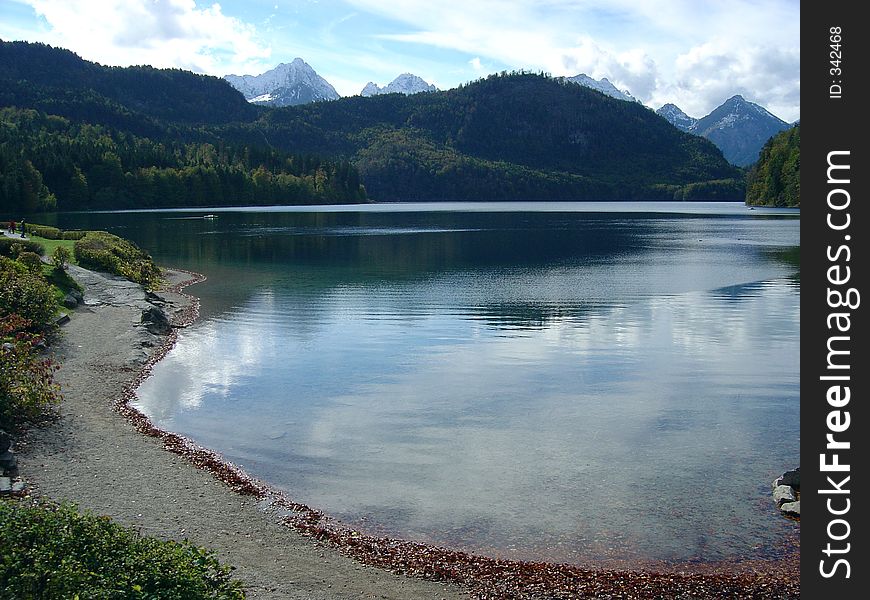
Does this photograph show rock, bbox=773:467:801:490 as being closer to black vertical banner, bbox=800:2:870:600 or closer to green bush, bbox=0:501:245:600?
black vertical banner, bbox=800:2:870:600

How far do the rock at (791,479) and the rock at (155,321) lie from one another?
3191cm

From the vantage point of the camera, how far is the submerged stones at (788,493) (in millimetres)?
18844

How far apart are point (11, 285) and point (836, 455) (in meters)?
35.6

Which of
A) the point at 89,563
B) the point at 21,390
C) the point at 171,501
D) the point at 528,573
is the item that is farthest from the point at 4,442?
the point at 528,573

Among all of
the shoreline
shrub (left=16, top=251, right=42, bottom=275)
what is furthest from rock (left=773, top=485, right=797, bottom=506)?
shrub (left=16, top=251, right=42, bottom=275)

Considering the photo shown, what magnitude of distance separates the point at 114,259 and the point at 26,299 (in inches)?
1037

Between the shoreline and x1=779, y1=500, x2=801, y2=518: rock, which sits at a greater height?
x1=779, y1=500, x2=801, y2=518: rock

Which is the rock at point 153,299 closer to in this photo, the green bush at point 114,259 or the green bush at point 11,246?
the green bush at point 114,259

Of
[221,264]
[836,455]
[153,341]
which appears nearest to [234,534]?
[836,455]

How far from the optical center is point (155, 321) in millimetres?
43062

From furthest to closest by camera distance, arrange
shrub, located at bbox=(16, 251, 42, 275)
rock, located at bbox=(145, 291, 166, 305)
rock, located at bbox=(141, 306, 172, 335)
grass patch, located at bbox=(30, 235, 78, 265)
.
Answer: grass patch, located at bbox=(30, 235, 78, 265)
rock, located at bbox=(145, 291, 166, 305)
shrub, located at bbox=(16, 251, 42, 275)
rock, located at bbox=(141, 306, 172, 335)

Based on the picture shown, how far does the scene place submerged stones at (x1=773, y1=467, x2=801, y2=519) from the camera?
18.8 m

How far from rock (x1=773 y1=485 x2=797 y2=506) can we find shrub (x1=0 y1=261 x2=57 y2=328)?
98.8 ft

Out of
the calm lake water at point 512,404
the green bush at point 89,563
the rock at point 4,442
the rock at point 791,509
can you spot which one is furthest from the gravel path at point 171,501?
the rock at point 791,509
